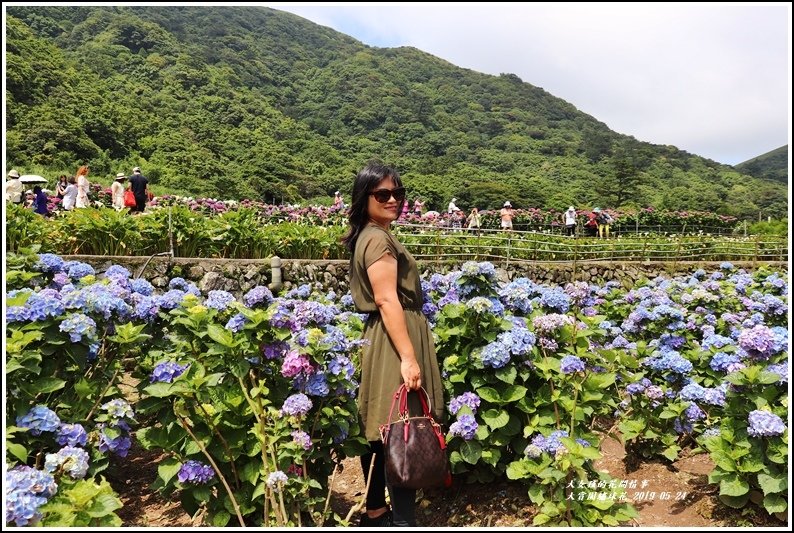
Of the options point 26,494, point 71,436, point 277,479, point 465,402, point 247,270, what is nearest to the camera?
point 26,494

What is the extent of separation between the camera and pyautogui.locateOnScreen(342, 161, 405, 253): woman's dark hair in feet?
7.68

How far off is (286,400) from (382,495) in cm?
77

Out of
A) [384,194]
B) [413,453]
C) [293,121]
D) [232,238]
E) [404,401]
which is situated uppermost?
[293,121]

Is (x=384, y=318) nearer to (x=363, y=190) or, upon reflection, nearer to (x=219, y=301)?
(x=363, y=190)

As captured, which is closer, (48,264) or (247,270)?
(48,264)

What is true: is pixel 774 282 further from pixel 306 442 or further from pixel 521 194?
pixel 521 194

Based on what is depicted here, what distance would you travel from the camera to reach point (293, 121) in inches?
2121

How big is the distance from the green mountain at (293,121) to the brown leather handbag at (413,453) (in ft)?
83.2

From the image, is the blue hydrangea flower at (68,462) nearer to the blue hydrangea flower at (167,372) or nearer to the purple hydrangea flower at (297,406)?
the blue hydrangea flower at (167,372)

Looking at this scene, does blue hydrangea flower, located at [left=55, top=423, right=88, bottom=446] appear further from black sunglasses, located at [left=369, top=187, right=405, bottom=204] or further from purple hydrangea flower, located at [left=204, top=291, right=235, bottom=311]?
black sunglasses, located at [left=369, top=187, right=405, bottom=204]

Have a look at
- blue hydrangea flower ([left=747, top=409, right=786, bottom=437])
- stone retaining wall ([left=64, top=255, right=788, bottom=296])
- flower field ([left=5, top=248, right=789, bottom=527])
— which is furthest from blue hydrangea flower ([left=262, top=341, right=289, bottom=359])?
stone retaining wall ([left=64, top=255, right=788, bottom=296])

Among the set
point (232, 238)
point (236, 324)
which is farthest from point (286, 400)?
point (232, 238)

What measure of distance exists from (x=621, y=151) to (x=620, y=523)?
63.3 metres

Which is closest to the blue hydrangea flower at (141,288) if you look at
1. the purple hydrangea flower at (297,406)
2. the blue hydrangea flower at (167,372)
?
the blue hydrangea flower at (167,372)
